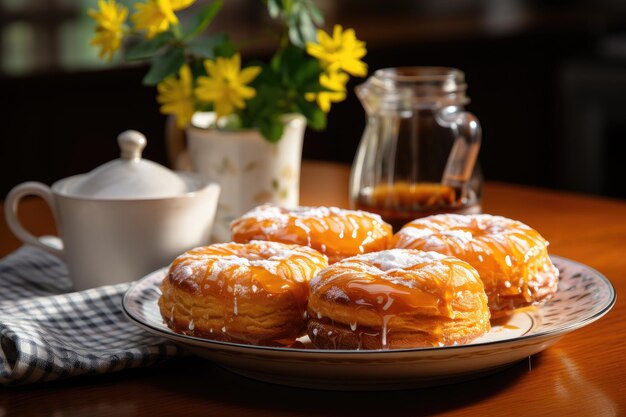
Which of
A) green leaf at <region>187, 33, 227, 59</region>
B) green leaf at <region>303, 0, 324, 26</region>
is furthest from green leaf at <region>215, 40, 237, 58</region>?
green leaf at <region>303, 0, 324, 26</region>

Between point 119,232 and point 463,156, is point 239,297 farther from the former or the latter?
point 463,156

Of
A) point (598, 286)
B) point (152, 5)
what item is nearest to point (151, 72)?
point (152, 5)

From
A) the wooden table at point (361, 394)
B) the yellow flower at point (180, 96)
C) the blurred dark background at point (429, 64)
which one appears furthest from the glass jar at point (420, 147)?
the blurred dark background at point (429, 64)

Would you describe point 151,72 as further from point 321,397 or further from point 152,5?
point 321,397

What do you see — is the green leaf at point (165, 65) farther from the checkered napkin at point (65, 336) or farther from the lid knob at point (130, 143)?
the checkered napkin at point (65, 336)

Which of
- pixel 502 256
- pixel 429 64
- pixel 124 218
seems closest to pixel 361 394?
pixel 502 256

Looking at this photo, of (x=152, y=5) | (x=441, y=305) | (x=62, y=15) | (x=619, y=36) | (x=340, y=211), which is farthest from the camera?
(x=619, y=36)
